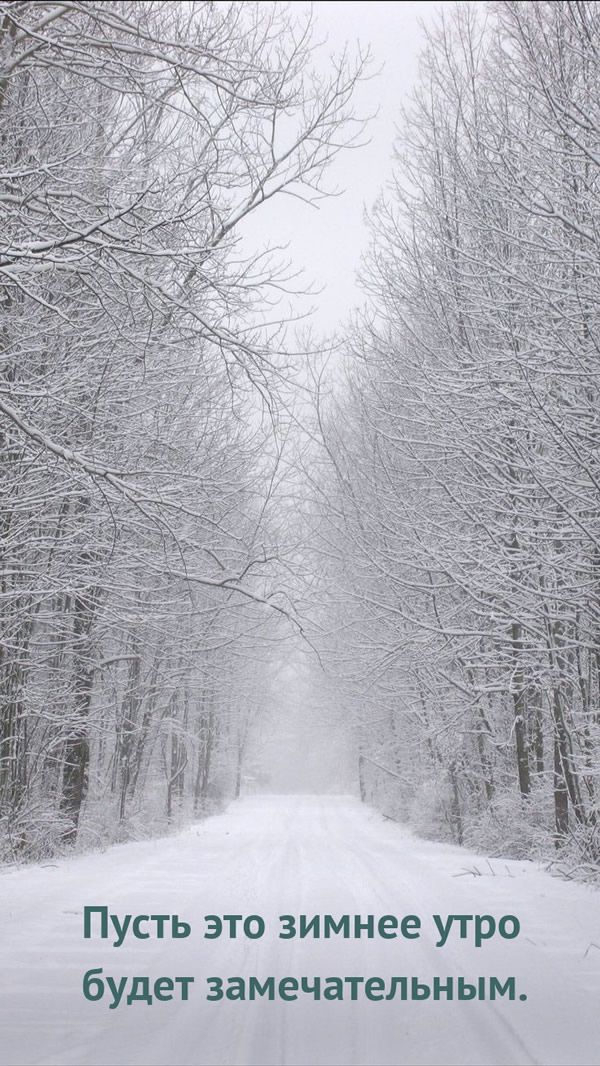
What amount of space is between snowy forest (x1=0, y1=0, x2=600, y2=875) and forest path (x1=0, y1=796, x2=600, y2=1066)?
172cm

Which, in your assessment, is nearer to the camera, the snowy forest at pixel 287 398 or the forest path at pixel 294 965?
the forest path at pixel 294 965

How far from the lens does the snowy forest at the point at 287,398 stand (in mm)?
7043

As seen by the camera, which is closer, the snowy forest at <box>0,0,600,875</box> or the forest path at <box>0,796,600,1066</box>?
the forest path at <box>0,796,600,1066</box>

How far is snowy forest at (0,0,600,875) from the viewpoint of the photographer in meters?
7.04

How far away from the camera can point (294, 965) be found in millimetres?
6176

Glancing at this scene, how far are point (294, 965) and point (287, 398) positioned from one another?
4759mm

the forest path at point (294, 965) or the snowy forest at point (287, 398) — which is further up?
the snowy forest at point (287, 398)

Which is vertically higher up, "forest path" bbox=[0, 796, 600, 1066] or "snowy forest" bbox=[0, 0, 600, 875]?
"snowy forest" bbox=[0, 0, 600, 875]

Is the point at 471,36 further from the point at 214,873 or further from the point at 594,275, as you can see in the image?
the point at 214,873

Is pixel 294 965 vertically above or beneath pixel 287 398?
beneath

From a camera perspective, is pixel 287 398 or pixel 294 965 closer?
pixel 294 965

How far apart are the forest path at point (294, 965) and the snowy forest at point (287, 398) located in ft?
5.64

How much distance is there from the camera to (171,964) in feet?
20.3

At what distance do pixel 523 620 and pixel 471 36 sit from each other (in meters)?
7.13
